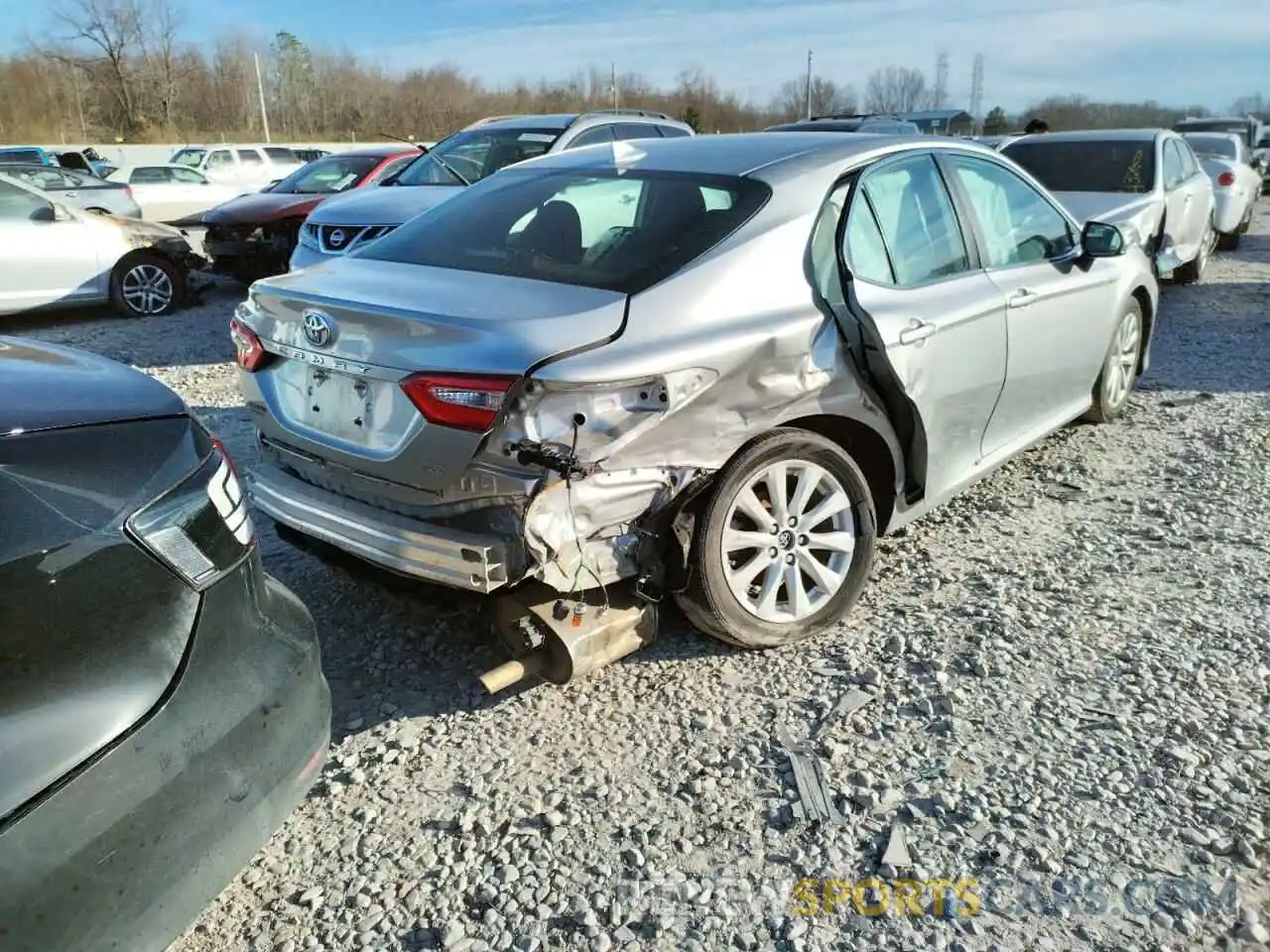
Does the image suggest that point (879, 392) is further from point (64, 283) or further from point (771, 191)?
point (64, 283)

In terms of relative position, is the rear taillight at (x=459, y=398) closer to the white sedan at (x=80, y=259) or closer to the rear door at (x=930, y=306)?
the rear door at (x=930, y=306)

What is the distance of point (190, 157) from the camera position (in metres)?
25.5

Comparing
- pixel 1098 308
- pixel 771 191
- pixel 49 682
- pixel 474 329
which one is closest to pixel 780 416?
pixel 771 191

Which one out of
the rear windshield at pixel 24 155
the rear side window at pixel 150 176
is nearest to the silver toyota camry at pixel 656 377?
the rear side window at pixel 150 176

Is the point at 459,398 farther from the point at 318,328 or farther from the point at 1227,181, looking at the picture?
the point at 1227,181

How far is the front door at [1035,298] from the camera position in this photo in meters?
4.11

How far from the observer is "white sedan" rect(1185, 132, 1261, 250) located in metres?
12.7

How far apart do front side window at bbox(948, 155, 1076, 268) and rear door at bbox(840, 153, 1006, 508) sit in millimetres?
208

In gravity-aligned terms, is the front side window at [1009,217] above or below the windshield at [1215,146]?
above

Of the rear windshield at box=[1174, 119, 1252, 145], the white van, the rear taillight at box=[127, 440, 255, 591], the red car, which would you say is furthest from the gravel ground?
the white van

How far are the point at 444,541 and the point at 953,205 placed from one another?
2564mm

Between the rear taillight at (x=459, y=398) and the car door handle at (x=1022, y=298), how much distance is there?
243 cm

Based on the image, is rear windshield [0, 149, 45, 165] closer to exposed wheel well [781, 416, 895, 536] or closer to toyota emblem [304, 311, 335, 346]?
toyota emblem [304, 311, 335, 346]

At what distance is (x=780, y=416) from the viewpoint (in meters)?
3.07
